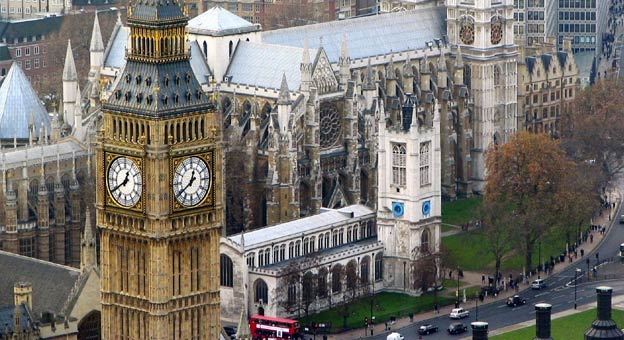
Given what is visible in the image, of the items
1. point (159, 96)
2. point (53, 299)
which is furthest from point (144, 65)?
point (53, 299)

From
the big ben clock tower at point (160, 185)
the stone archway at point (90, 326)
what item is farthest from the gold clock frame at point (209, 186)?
the stone archway at point (90, 326)

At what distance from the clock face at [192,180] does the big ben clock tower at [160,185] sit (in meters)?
0.06

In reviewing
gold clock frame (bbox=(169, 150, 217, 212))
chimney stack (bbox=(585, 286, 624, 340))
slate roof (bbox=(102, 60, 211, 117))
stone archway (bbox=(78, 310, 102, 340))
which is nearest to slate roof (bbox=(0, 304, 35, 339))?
stone archway (bbox=(78, 310, 102, 340))

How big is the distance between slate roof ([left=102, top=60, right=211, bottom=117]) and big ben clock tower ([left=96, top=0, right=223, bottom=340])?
0.06 m

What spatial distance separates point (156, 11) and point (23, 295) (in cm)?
2656

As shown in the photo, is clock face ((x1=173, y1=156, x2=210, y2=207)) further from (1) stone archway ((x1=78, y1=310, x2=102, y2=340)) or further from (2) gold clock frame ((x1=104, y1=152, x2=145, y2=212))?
(1) stone archway ((x1=78, y1=310, x2=102, y2=340))

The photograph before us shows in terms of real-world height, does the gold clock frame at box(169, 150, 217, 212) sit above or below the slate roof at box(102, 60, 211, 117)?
below

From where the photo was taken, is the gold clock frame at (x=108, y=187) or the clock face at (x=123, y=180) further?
the clock face at (x=123, y=180)

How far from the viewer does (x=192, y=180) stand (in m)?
177

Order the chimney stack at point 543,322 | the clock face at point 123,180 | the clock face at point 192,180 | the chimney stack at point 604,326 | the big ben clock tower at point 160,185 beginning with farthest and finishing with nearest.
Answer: the clock face at point 123,180, the clock face at point 192,180, the big ben clock tower at point 160,185, the chimney stack at point 543,322, the chimney stack at point 604,326

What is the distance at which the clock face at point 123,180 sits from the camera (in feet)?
581

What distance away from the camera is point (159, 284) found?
17688cm

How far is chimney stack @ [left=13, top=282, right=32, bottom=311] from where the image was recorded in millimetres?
193625

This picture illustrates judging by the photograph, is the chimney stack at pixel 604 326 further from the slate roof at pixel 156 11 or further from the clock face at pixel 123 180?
the slate roof at pixel 156 11
